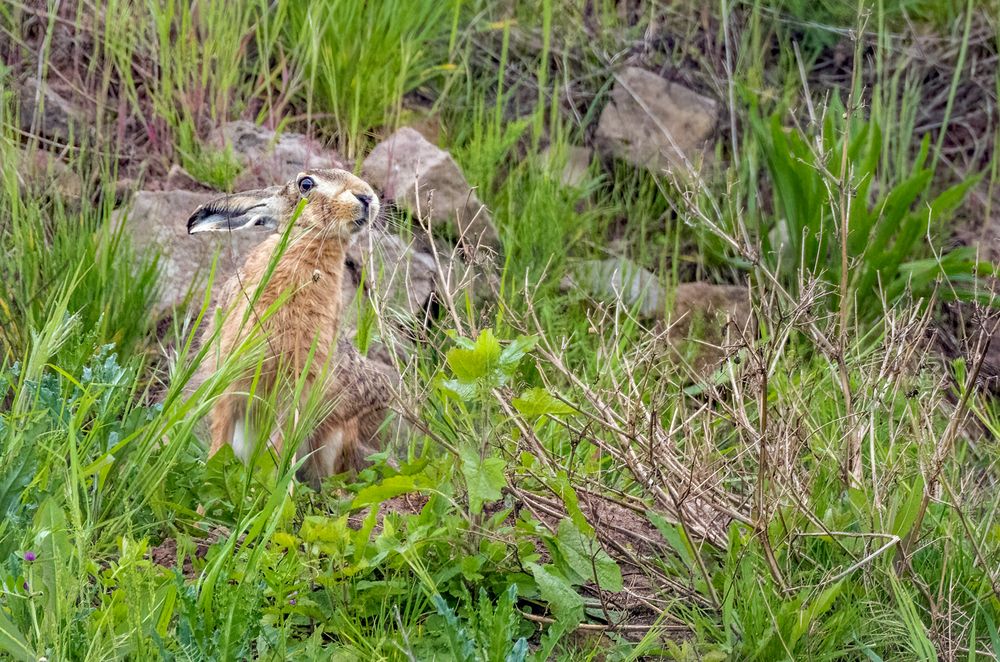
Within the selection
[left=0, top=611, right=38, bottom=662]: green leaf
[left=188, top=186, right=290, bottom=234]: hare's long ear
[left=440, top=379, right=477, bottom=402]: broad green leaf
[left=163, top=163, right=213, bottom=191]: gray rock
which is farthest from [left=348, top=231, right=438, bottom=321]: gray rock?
[left=0, top=611, right=38, bottom=662]: green leaf

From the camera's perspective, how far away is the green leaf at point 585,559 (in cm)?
302

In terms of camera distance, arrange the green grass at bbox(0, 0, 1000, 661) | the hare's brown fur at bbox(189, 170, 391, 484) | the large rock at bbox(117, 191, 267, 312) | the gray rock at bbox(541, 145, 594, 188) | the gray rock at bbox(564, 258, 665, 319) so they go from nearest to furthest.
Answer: the green grass at bbox(0, 0, 1000, 661) → the hare's brown fur at bbox(189, 170, 391, 484) → the large rock at bbox(117, 191, 267, 312) → the gray rock at bbox(564, 258, 665, 319) → the gray rock at bbox(541, 145, 594, 188)

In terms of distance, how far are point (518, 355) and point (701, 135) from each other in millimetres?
4471

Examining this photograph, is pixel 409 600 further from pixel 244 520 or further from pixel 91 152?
pixel 91 152

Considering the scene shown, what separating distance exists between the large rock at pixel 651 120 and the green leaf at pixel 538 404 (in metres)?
3.96

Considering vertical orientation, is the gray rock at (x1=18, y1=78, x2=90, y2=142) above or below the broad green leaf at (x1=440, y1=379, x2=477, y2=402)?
below

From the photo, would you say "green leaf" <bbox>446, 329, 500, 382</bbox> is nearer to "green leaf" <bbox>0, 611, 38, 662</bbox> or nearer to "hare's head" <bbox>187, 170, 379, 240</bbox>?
"green leaf" <bbox>0, 611, 38, 662</bbox>

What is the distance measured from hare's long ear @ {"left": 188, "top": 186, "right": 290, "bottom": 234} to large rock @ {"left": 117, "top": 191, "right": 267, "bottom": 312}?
80 centimetres

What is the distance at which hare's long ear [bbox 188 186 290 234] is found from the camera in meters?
4.35

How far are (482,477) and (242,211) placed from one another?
190cm

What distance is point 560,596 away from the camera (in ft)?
9.72

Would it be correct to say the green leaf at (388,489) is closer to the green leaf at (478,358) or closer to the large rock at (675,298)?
the green leaf at (478,358)

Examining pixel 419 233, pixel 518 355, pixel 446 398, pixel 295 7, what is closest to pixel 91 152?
pixel 295 7

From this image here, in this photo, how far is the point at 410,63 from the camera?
20.8 feet
